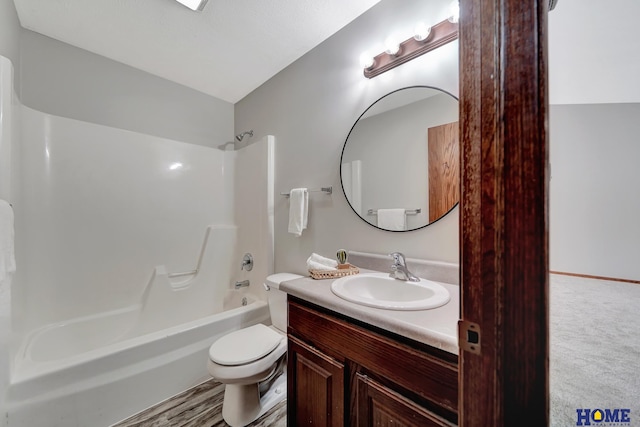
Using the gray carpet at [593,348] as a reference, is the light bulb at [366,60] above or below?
above

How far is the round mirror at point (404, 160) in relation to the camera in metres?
1.17

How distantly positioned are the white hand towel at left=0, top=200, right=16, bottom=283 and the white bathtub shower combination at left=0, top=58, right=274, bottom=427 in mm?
315

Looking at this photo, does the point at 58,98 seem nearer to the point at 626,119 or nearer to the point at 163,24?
the point at 163,24

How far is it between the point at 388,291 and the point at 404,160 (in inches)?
28.1

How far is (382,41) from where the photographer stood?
4.60 ft

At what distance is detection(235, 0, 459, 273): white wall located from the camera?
1.21m

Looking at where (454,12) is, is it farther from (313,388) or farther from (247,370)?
(247,370)

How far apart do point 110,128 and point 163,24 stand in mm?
953

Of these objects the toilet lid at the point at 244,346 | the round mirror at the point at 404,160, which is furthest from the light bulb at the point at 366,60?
the toilet lid at the point at 244,346

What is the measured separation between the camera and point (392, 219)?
1.36 metres

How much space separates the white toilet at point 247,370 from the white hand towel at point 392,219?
0.95 m

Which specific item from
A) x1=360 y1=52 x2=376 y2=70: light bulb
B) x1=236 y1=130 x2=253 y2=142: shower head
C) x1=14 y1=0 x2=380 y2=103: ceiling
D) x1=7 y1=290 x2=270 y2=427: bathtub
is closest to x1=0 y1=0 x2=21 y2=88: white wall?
x1=14 y1=0 x2=380 y2=103: ceiling

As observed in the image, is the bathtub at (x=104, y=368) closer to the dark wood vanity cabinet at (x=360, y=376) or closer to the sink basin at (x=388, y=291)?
the dark wood vanity cabinet at (x=360, y=376)

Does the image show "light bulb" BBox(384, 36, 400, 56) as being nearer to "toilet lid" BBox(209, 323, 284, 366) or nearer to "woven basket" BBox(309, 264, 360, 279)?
"woven basket" BBox(309, 264, 360, 279)
